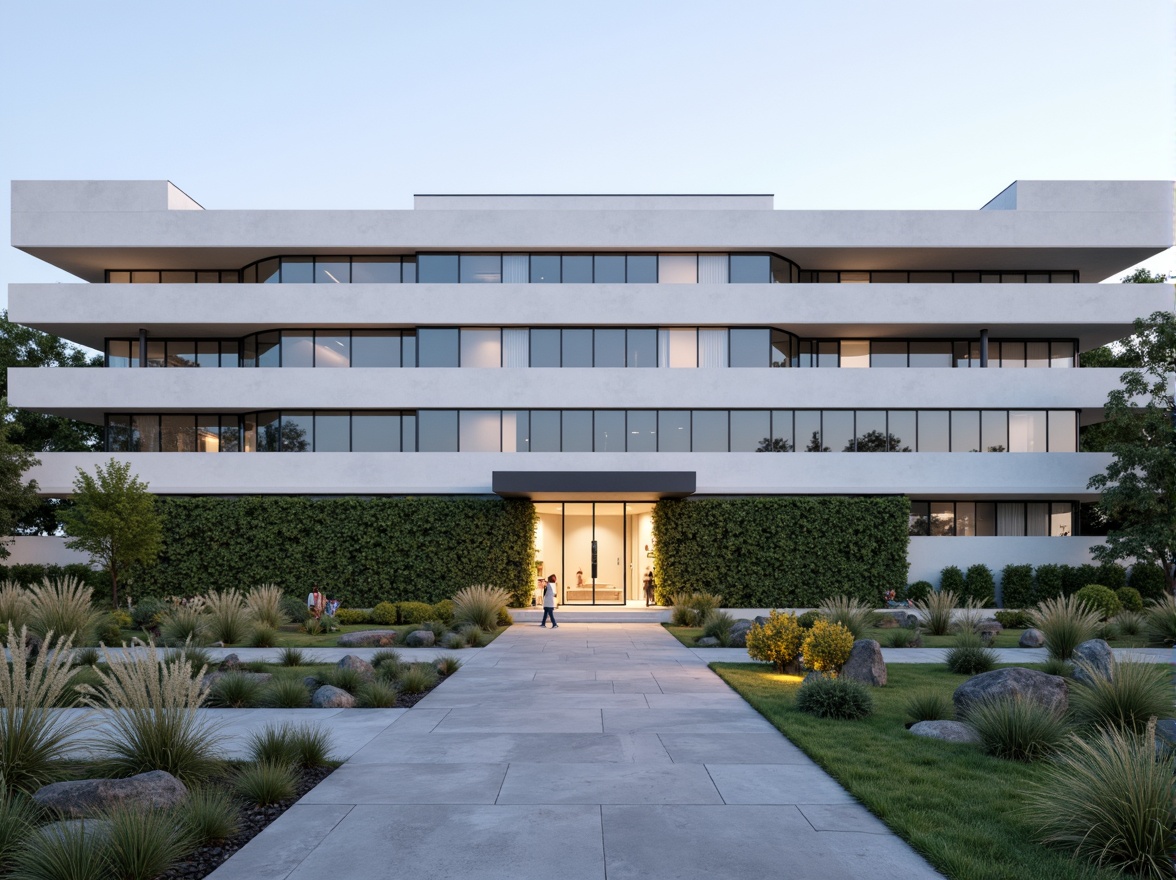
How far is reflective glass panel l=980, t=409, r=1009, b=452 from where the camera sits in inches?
1198

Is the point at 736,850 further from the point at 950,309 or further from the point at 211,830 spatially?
the point at 950,309

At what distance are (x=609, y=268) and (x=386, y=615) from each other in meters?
15.4

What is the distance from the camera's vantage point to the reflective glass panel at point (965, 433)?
99.8 ft

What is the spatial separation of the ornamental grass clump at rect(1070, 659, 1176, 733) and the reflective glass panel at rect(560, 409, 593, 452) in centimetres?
2109

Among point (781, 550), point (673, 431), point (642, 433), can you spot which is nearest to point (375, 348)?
point (642, 433)

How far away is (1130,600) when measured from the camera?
26.0m

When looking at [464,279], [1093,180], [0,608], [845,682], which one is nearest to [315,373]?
[464,279]

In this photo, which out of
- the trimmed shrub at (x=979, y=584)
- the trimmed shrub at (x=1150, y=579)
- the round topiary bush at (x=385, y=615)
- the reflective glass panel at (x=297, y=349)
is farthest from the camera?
the reflective glass panel at (x=297, y=349)

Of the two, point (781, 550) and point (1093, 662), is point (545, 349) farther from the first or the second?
point (1093, 662)

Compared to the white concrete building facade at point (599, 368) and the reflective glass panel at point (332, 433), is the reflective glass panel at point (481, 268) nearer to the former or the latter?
the white concrete building facade at point (599, 368)

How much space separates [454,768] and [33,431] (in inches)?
1542

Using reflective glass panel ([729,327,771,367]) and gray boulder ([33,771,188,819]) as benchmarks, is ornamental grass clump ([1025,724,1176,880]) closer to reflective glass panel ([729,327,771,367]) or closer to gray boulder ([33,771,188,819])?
gray boulder ([33,771,188,819])

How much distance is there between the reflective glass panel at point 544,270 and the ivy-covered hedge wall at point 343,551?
9.11 m

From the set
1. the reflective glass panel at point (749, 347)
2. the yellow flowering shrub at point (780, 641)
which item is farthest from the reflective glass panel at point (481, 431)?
the yellow flowering shrub at point (780, 641)
